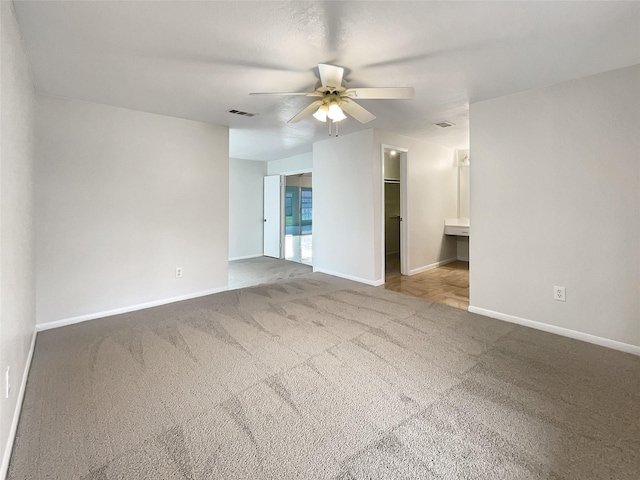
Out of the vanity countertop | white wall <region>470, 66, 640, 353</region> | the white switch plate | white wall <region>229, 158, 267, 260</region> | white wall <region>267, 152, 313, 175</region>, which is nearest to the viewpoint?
white wall <region>470, 66, 640, 353</region>

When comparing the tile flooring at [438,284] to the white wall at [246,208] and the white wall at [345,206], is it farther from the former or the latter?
the white wall at [246,208]

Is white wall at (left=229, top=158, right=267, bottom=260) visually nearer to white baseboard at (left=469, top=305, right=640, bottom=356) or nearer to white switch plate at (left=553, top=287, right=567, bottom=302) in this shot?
white baseboard at (left=469, top=305, right=640, bottom=356)

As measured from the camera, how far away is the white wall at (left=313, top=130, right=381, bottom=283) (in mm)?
4625

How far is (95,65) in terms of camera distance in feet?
8.05

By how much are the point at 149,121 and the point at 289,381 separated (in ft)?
11.0

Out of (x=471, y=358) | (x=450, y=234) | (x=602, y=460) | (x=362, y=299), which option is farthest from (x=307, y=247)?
(x=602, y=460)

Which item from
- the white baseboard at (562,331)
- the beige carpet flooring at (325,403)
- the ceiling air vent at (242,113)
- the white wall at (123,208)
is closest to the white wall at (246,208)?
the white wall at (123,208)

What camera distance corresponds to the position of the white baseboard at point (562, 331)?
2.57m

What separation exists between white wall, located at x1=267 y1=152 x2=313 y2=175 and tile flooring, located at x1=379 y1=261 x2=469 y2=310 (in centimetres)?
274

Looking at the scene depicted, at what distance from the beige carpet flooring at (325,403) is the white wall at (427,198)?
7.43 feet

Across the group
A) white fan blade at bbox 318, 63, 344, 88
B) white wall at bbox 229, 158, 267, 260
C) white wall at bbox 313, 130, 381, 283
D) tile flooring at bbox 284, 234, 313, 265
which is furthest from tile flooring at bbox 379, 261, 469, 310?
white wall at bbox 229, 158, 267, 260

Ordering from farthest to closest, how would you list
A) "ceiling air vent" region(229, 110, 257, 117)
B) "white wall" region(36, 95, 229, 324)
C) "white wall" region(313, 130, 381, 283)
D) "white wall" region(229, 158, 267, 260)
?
"white wall" region(229, 158, 267, 260)
"white wall" region(313, 130, 381, 283)
"ceiling air vent" region(229, 110, 257, 117)
"white wall" region(36, 95, 229, 324)

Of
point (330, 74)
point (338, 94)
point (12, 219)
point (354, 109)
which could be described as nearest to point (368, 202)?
point (354, 109)

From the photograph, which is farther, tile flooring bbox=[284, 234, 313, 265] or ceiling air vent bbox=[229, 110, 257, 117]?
tile flooring bbox=[284, 234, 313, 265]
